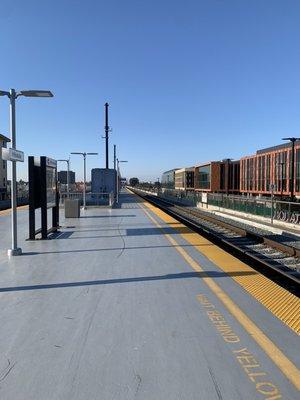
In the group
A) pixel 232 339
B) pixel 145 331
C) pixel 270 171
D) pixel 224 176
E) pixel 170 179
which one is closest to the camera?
pixel 232 339

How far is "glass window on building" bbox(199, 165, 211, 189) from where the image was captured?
224ft

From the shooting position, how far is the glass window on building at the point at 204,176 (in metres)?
68.2

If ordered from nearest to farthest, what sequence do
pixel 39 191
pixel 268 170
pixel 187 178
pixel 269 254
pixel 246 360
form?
1. pixel 246 360
2. pixel 39 191
3. pixel 269 254
4. pixel 268 170
5. pixel 187 178

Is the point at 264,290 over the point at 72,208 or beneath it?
beneath

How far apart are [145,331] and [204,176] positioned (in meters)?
67.2

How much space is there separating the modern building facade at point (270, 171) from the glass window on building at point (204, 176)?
8.69m

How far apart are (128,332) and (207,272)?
3330mm

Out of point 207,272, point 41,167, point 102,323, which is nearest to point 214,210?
point 41,167

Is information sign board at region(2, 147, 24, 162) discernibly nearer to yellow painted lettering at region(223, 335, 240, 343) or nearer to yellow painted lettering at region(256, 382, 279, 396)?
yellow painted lettering at region(223, 335, 240, 343)

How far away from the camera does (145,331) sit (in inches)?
190

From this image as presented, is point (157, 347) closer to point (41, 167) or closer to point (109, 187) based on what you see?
point (41, 167)

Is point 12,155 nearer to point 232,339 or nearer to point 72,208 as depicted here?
point 232,339

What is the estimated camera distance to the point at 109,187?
3653 centimetres

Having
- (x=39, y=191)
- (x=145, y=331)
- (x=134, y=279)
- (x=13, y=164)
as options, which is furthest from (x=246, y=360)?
(x=39, y=191)
